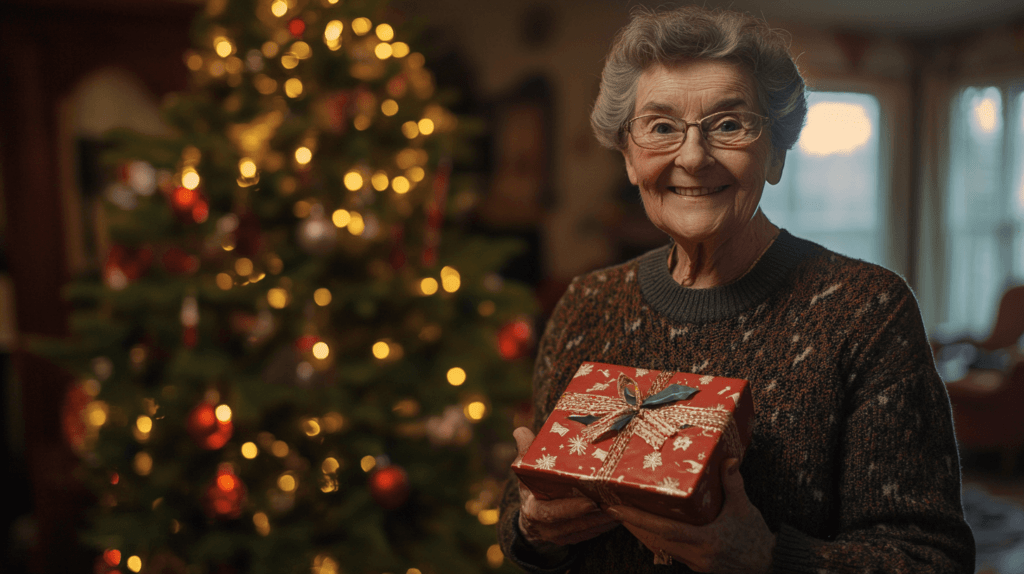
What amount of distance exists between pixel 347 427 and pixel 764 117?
1415 mm

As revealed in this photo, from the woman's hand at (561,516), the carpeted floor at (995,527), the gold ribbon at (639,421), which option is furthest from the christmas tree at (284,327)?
the carpeted floor at (995,527)

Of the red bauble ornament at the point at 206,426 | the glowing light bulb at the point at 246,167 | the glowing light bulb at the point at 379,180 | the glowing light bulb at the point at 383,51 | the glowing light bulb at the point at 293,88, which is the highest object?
the glowing light bulb at the point at 383,51

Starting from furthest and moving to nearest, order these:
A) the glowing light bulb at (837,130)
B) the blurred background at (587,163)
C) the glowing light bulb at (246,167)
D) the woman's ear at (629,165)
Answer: the glowing light bulb at (837,130) → the blurred background at (587,163) → the glowing light bulb at (246,167) → the woman's ear at (629,165)

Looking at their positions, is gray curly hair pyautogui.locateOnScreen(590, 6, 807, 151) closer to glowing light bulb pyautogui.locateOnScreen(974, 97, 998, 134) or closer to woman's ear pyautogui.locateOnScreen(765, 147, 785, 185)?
woman's ear pyautogui.locateOnScreen(765, 147, 785, 185)

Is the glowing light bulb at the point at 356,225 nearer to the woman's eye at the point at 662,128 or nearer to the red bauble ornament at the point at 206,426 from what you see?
the red bauble ornament at the point at 206,426

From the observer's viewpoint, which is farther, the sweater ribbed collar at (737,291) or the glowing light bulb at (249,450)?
the glowing light bulb at (249,450)

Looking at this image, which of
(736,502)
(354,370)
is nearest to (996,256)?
(354,370)

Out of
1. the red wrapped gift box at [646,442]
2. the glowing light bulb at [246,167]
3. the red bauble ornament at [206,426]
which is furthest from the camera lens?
the glowing light bulb at [246,167]

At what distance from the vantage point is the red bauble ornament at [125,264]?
180 centimetres

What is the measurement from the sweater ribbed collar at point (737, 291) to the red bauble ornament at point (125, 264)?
1.49 meters

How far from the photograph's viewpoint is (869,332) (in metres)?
0.76

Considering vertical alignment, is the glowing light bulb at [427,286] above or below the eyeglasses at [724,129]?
below

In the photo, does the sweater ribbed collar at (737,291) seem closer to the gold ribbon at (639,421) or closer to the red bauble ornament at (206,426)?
the gold ribbon at (639,421)

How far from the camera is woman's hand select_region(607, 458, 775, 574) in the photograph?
676 millimetres
